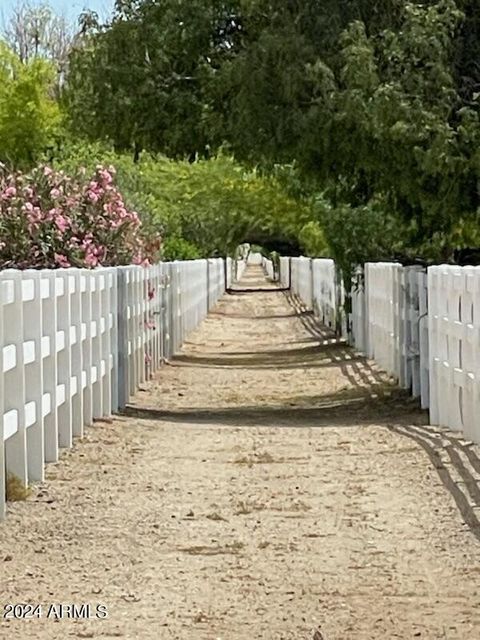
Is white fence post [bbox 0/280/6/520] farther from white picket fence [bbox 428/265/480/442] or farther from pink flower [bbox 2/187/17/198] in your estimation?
pink flower [bbox 2/187/17/198]

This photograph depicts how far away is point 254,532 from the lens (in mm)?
9664

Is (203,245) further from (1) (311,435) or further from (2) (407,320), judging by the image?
(1) (311,435)

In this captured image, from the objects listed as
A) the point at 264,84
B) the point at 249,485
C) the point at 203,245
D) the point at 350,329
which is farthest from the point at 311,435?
the point at 203,245

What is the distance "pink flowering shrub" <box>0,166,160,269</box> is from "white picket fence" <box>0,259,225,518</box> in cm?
73

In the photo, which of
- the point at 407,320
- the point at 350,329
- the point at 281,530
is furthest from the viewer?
the point at 350,329

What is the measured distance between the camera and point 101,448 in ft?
45.5

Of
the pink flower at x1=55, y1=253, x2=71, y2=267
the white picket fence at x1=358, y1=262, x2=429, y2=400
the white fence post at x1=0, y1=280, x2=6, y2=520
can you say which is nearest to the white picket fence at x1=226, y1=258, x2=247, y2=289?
the white picket fence at x1=358, y1=262, x2=429, y2=400

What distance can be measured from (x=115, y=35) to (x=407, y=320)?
5.06 m

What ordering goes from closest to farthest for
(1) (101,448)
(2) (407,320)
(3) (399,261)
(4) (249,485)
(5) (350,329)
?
(4) (249,485) < (1) (101,448) < (2) (407,320) < (3) (399,261) < (5) (350,329)

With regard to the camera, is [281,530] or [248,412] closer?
[281,530]

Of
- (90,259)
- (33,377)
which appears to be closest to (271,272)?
(90,259)

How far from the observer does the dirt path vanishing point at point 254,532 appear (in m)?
7.46

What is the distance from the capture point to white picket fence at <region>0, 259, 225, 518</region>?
10609mm

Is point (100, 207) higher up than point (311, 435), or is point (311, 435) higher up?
point (100, 207)
